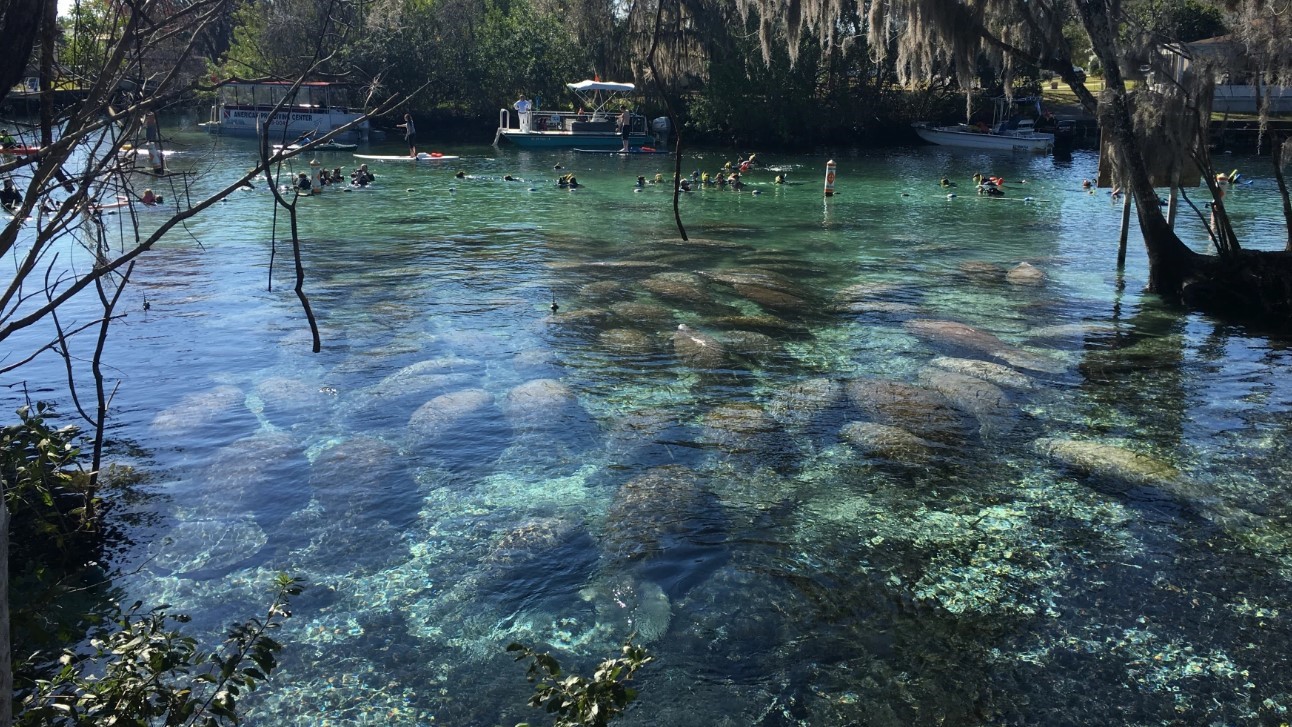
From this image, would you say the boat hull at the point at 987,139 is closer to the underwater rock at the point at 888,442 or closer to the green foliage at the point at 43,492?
the underwater rock at the point at 888,442

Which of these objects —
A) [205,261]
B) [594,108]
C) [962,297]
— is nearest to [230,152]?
[594,108]

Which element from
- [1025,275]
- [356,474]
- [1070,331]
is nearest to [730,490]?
[356,474]

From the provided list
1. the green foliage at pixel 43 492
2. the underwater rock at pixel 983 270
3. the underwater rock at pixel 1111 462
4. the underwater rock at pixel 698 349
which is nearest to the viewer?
the green foliage at pixel 43 492

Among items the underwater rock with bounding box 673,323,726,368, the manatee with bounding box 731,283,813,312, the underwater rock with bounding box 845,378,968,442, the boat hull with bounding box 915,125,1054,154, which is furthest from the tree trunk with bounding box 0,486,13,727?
the boat hull with bounding box 915,125,1054,154

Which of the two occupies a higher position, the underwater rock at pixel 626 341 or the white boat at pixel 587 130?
the white boat at pixel 587 130

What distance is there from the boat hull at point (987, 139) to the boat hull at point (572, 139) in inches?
556

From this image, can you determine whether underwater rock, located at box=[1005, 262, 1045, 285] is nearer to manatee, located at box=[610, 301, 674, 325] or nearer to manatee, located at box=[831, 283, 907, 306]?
manatee, located at box=[831, 283, 907, 306]

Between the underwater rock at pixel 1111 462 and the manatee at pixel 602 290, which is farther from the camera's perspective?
the manatee at pixel 602 290

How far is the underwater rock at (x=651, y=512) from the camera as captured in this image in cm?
734

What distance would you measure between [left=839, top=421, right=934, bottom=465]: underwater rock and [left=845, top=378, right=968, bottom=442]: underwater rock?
0.16 metres

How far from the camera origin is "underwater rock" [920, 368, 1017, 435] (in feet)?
32.0

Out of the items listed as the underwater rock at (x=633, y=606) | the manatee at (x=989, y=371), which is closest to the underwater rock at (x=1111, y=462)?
the manatee at (x=989, y=371)

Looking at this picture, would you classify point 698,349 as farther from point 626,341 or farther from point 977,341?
point 977,341

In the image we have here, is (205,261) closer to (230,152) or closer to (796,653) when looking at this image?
(796,653)
